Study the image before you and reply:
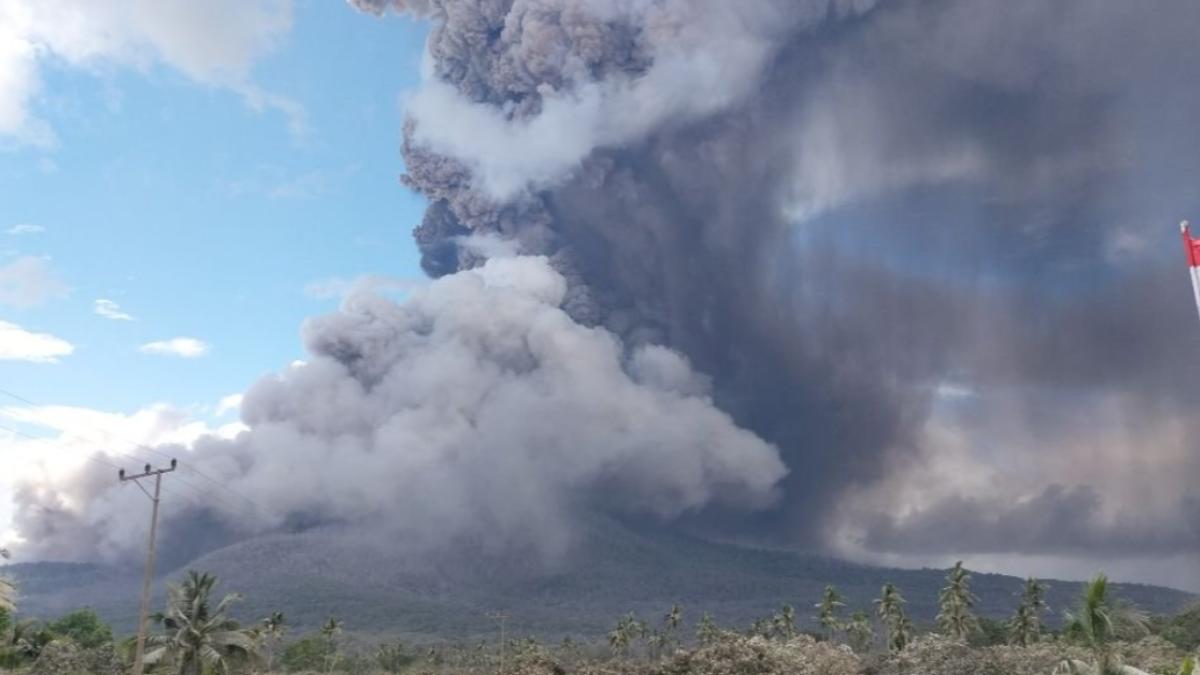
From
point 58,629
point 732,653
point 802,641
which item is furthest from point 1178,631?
point 58,629

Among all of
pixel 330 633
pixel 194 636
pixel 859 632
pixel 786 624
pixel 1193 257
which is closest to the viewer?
pixel 1193 257

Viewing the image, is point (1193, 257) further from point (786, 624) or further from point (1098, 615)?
point (786, 624)

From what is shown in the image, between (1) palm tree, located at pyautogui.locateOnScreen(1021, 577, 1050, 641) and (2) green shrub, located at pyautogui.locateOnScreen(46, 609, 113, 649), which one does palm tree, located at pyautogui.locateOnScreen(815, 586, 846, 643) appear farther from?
(2) green shrub, located at pyautogui.locateOnScreen(46, 609, 113, 649)

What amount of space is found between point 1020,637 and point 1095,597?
3476 inches

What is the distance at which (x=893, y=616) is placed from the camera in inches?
4574

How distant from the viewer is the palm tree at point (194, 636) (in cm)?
5019

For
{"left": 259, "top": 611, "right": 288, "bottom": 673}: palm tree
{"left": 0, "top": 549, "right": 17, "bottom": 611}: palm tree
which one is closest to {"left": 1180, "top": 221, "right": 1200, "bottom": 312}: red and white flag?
{"left": 0, "top": 549, "right": 17, "bottom": 611}: palm tree

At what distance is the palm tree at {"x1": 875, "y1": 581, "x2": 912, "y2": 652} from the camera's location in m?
112

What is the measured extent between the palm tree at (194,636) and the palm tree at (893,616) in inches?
3199

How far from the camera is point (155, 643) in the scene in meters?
51.3

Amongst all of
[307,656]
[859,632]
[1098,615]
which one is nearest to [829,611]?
[859,632]

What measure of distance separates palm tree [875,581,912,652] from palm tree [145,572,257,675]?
81245 millimetres

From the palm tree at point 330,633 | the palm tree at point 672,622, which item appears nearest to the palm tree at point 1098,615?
the palm tree at point 330,633

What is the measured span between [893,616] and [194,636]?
88087mm
